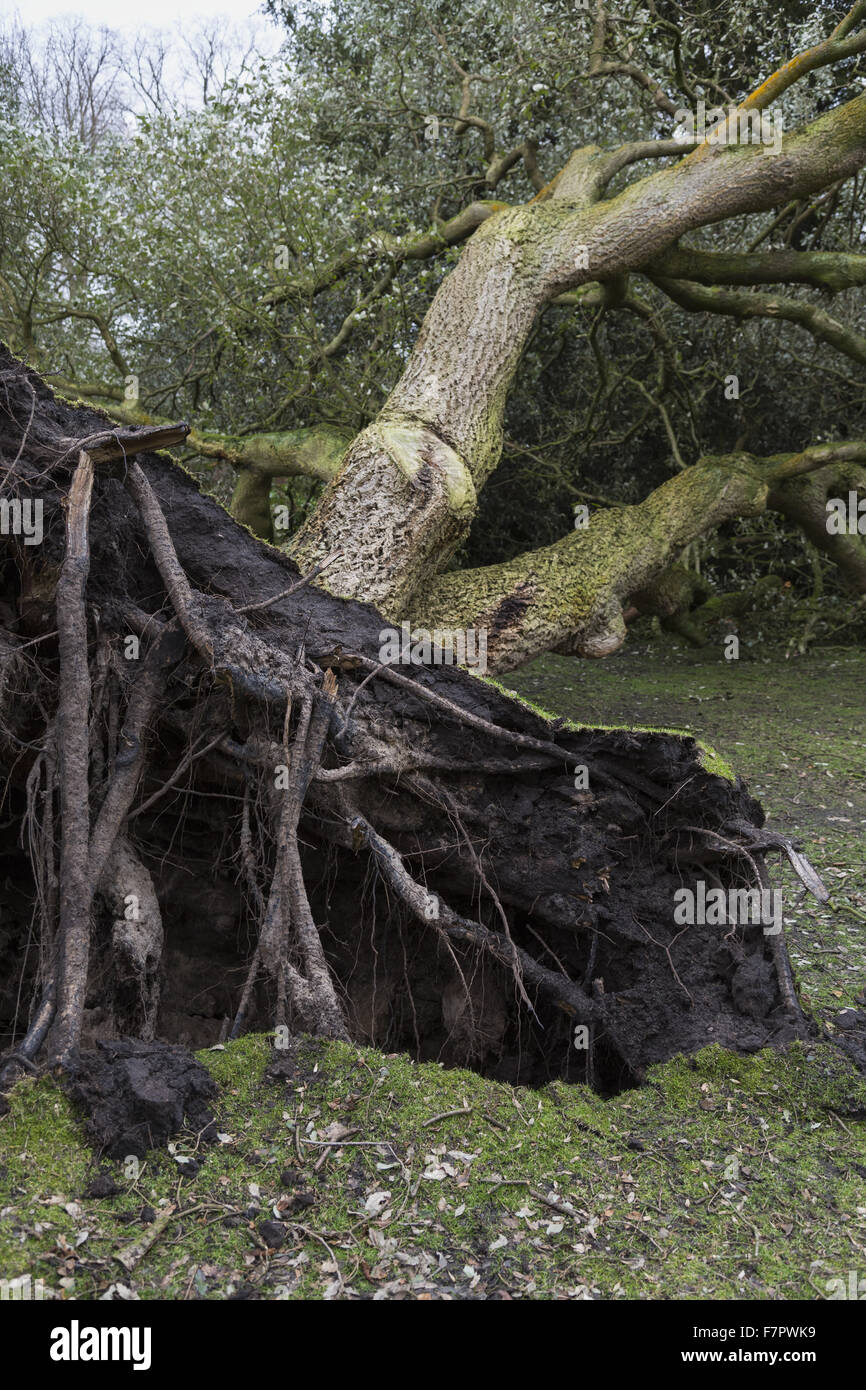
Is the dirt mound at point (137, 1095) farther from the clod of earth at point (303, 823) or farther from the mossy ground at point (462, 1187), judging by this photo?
the clod of earth at point (303, 823)

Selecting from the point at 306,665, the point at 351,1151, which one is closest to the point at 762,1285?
the point at 351,1151

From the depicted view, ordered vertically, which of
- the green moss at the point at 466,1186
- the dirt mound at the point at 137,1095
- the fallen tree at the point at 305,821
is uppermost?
the fallen tree at the point at 305,821

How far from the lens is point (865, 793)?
714cm

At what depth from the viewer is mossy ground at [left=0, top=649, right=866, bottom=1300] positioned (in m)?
2.71

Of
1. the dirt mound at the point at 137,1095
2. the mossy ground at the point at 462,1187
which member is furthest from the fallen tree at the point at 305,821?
the dirt mound at the point at 137,1095

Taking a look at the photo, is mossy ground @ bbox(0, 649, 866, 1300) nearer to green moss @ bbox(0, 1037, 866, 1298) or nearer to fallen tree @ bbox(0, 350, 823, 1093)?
green moss @ bbox(0, 1037, 866, 1298)

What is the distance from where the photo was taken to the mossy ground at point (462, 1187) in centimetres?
271

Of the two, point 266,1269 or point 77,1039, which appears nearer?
point 266,1269

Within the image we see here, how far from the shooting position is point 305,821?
4375 mm

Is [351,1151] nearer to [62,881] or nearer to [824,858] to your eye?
[62,881]

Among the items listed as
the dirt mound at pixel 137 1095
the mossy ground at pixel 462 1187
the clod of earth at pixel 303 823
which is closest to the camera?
the mossy ground at pixel 462 1187

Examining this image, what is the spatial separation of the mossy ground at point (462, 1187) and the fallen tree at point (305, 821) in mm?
331

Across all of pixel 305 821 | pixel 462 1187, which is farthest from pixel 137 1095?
pixel 305 821
